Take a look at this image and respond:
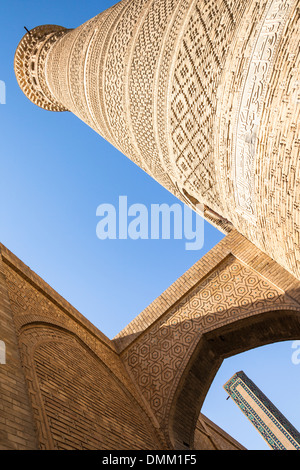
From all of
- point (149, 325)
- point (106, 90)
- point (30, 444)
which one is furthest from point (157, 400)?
point (106, 90)

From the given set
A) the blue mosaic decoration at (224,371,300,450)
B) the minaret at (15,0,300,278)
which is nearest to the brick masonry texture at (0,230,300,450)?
the minaret at (15,0,300,278)

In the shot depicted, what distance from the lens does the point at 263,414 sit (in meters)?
7.95

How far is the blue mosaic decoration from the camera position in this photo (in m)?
7.58

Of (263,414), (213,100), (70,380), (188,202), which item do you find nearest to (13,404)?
(70,380)

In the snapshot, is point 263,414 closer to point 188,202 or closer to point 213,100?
point 188,202

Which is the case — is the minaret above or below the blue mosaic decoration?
below

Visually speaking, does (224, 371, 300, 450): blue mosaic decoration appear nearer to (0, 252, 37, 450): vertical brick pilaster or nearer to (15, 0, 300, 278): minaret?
(15, 0, 300, 278): minaret

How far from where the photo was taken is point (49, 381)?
2025mm

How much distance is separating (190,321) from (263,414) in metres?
5.62

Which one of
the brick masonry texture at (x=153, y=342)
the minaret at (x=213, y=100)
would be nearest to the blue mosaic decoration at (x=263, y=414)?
the brick masonry texture at (x=153, y=342)

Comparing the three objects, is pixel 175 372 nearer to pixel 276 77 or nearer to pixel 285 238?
pixel 285 238

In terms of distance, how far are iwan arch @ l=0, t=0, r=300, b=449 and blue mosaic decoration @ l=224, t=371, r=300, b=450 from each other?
385 centimetres

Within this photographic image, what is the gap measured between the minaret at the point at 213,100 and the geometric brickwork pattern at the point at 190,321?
0.86 meters
